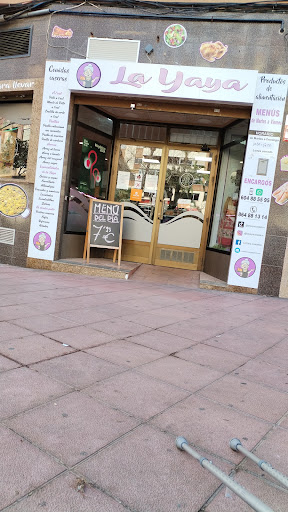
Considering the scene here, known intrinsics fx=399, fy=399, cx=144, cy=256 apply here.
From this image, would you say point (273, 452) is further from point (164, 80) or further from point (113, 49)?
point (113, 49)

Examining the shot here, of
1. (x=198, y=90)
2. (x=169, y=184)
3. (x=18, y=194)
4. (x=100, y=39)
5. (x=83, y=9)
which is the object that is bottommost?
(x=18, y=194)

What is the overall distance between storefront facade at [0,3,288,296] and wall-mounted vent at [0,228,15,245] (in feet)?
0.71

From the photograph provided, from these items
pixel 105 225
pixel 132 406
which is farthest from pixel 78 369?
pixel 105 225

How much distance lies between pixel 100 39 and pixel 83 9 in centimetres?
65

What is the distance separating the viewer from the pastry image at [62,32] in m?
7.12

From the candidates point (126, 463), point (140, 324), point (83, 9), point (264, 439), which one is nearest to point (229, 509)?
point (126, 463)

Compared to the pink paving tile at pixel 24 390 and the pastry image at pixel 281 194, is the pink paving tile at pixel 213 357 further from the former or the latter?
the pastry image at pixel 281 194

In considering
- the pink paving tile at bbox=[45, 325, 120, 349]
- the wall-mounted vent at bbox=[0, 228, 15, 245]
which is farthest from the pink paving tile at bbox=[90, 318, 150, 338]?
the wall-mounted vent at bbox=[0, 228, 15, 245]

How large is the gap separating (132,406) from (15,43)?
7642 millimetres

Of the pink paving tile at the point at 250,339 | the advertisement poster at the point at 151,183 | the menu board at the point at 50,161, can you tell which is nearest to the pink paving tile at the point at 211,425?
the pink paving tile at the point at 250,339

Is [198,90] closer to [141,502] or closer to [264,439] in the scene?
[264,439]

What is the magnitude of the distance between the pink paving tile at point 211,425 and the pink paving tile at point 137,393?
3.1 inches

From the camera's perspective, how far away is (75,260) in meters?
7.74

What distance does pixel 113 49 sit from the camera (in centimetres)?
701
